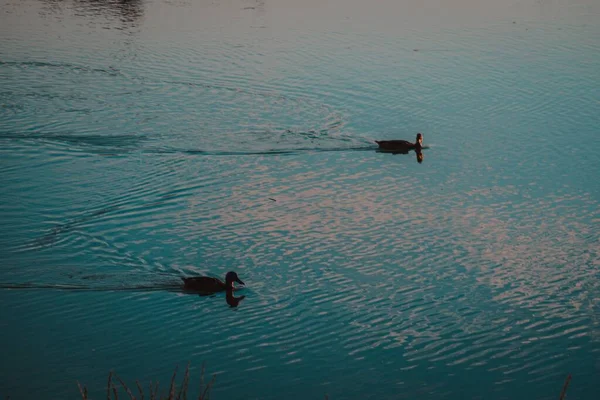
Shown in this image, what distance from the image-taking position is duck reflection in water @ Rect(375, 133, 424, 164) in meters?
17.3

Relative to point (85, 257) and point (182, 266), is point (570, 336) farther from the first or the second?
point (85, 257)

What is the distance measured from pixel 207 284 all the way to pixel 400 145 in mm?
7391

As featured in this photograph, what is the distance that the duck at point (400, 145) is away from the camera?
56.8 feet

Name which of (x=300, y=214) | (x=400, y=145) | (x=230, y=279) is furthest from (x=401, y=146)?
(x=230, y=279)

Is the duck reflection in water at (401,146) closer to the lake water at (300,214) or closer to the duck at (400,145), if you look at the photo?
the duck at (400,145)

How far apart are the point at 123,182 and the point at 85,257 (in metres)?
3.35

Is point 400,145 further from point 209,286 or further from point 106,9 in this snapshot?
point 106,9

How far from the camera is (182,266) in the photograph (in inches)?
471

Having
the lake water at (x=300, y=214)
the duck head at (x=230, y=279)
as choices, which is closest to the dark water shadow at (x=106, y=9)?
the lake water at (x=300, y=214)

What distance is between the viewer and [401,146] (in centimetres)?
1738

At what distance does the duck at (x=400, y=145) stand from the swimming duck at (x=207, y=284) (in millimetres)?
6945

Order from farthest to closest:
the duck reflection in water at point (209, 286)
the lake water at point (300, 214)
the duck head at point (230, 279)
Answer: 1. the duck head at point (230, 279)
2. the duck reflection in water at point (209, 286)
3. the lake water at point (300, 214)

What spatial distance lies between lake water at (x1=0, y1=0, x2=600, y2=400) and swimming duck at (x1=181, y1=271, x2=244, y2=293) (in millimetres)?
167

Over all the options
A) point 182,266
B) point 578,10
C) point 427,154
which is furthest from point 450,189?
point 578,10
